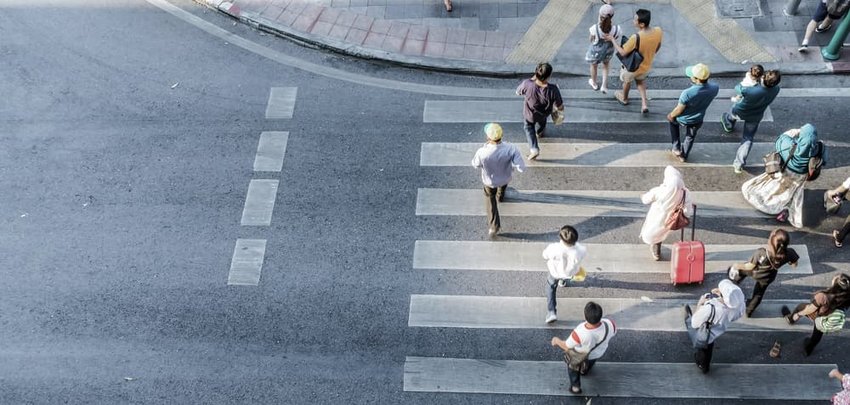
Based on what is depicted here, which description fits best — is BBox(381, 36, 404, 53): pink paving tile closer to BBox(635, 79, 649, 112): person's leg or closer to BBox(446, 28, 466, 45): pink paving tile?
BBox(446, 28, 466, 45): pink paving tile

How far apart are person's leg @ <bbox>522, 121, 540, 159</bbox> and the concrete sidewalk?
5.30 ft

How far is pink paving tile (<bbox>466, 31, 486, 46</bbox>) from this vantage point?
12727mm

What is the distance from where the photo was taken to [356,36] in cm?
1293

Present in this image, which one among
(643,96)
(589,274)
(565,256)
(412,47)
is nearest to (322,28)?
(412,47)

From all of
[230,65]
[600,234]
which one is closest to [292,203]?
[230,65]

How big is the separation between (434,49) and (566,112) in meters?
2.32

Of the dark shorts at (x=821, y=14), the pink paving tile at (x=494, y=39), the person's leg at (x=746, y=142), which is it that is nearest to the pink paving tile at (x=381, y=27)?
the pink paving tile at (x=494, y=39)

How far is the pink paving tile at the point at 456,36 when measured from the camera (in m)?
12.8

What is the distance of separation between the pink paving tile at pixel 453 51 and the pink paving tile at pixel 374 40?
3.35 feet

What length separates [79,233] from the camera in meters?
11.0

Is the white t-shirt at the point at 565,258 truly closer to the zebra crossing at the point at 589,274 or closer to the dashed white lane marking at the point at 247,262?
the zebra crossing at the point at 589,274

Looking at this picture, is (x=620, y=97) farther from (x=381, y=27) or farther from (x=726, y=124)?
(x=381, y=27)

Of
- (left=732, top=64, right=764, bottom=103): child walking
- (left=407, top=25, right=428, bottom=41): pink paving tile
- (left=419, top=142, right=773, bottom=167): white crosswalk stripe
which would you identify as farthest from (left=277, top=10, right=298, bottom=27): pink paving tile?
(left=732, top=64, right=764, bottom=103): child walking

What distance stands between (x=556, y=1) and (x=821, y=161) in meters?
5.18
